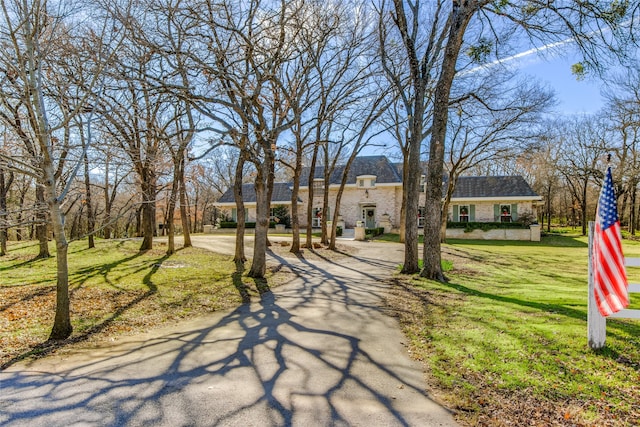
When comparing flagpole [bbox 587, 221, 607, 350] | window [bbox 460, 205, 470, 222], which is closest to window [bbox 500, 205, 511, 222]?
window [bbox 460, 205, 470, 222]

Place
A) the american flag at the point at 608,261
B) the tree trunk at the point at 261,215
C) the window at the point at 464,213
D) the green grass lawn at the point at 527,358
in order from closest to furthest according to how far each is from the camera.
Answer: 1. the green grass lawn at the point at 527,358
2. the american flag at the point at 608,261
3. the tree trunk at the point at 261,215
4. the window at the point at 464,213

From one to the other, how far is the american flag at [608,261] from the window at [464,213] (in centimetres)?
2802

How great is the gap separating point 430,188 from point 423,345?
5595mm

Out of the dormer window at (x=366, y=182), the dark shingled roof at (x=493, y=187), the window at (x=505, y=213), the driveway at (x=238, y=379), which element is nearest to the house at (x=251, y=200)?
the dormer window at (x=366, y=182)

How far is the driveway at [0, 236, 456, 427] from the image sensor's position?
3480 mm

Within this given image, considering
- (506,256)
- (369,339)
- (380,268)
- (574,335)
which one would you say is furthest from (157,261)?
(506,256)

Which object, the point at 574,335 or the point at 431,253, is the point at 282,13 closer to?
the point at 431,253

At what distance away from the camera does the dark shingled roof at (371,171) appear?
108 feet

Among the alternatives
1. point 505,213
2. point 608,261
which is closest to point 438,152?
point 608,261

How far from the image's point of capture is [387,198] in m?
32.7

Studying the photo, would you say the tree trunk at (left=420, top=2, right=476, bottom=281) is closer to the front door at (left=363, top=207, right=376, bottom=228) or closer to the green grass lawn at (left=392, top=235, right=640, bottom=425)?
the green grass lawn at (left=392, top=235, right=640, bottom=425)

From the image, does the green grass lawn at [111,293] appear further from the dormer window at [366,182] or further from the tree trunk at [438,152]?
the dormer window at [366,182]

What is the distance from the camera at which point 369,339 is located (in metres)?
5.76

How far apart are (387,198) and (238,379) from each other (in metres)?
29.4
